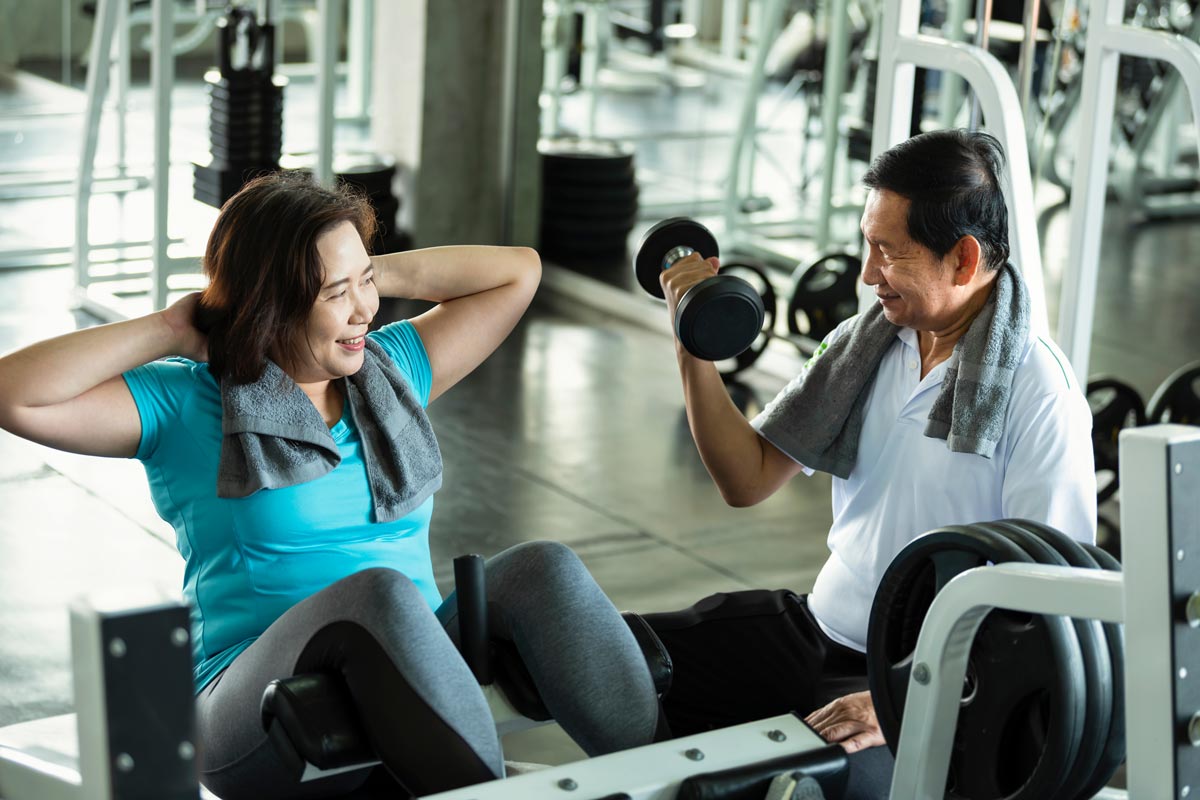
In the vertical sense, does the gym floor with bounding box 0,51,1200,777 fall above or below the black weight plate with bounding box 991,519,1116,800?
below

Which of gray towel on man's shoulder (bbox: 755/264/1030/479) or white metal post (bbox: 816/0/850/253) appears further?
white metal post (bbox: 816/0/850/253)

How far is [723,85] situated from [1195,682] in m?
4.67

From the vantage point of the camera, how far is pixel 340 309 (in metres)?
1.83

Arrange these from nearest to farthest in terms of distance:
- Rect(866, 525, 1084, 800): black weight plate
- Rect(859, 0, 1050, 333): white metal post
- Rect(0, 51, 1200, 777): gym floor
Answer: Rect(866, 525, 1084, 800): black weight plate → Rect(859, 0, 1050, 333): white metal post → Rect(0, 51, 1200, 777): gym floor

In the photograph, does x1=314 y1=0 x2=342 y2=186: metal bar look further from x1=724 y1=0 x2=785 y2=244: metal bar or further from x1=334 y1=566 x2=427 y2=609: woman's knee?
x1=334 y1=566 x2=427 y2=609: woman's knee

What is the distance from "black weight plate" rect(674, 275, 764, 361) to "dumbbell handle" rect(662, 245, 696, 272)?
0.16m

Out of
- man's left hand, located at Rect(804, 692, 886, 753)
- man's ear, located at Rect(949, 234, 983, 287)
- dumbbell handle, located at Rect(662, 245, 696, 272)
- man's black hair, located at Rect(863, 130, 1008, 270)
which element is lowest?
man's left hand, located at Rect(804, 692, 886, 753)

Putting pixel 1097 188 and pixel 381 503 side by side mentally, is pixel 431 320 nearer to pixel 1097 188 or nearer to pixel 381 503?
pixel 381 503

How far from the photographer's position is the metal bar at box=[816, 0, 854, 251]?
523 centimetres

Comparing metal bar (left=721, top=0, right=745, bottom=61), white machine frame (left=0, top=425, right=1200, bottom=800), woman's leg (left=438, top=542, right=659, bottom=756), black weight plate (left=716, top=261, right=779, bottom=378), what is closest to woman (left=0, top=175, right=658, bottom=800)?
woman's leg (left=438, top=542, right=659, bottom=756)

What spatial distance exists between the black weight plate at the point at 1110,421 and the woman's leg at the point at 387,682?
7.71 feet

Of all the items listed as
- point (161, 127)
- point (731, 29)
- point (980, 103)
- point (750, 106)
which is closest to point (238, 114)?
point (161, 127)

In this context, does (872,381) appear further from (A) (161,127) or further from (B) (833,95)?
(B) (833,95)

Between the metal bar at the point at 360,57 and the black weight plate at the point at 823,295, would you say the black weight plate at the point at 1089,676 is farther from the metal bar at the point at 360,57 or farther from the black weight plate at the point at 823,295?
the metal bar at the point at 360,57
